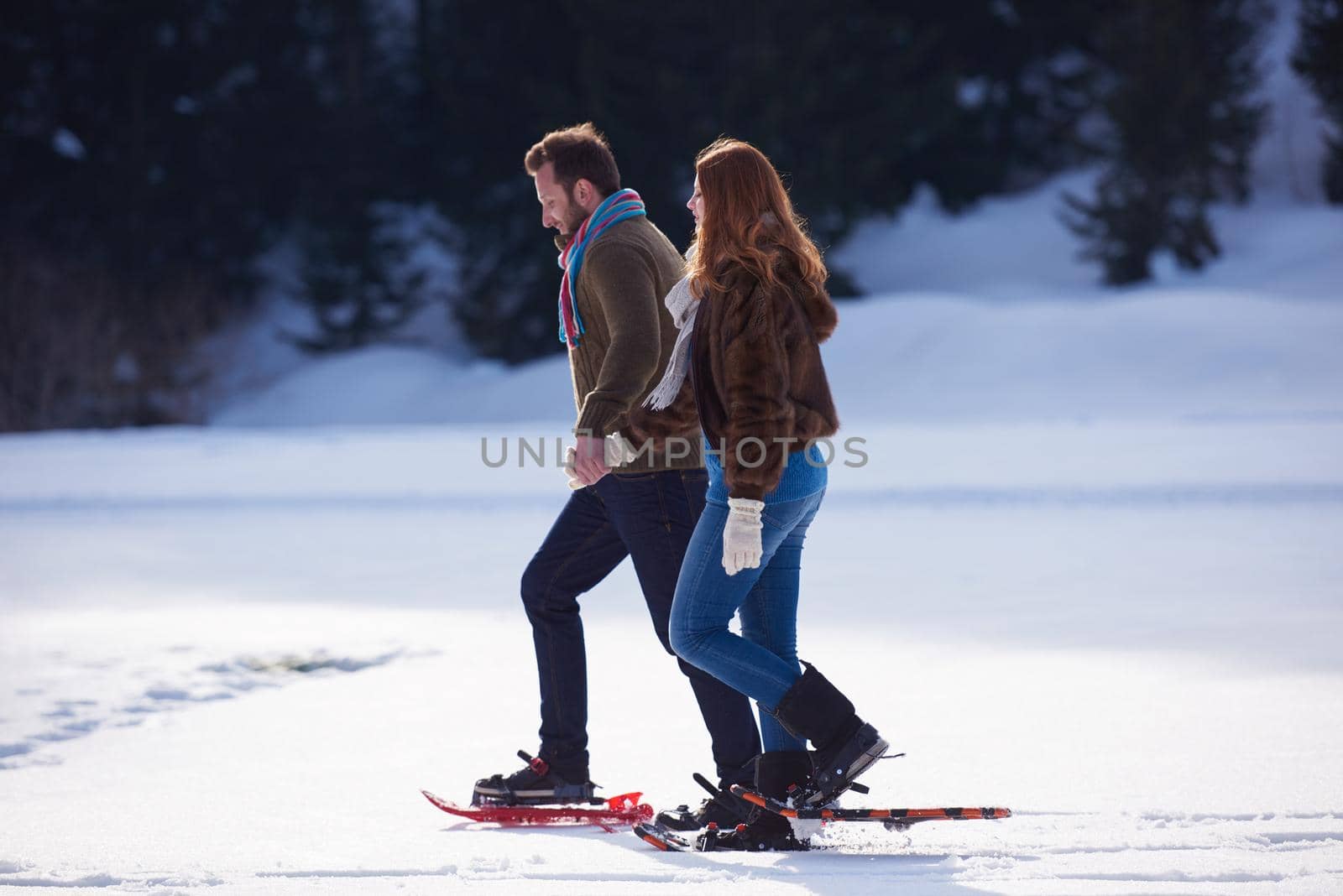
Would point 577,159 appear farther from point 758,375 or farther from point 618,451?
point 758,375

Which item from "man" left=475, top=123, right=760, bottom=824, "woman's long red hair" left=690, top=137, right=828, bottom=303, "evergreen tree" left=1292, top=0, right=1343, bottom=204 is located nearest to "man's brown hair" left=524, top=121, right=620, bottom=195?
"man" left=475, top=123, right=760, bottom=824

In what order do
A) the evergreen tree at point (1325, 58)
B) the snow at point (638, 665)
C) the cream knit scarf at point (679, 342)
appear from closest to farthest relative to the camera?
1. the snow at point (638, 665)
2. the cream knit scarf at point (679, 342)
3. the evergreen tree at point (1325, 58)

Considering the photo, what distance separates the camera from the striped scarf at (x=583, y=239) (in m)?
3.53

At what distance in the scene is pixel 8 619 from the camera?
6.76 metres

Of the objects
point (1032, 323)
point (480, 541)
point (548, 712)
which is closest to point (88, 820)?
point (548, 712)

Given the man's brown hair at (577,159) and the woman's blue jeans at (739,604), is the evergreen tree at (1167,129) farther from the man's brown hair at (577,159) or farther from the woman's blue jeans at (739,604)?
the woman's blue jeans at (739,604)

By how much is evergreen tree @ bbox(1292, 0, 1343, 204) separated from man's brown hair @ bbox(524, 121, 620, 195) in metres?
27.3

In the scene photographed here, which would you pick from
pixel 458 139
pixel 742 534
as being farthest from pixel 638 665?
pixel 458 139

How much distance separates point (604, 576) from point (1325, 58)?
27.9m

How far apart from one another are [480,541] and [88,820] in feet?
18.8

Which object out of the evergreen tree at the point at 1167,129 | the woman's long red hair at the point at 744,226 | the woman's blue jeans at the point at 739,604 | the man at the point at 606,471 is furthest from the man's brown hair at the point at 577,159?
the evergreen tree at the point at 1167,129

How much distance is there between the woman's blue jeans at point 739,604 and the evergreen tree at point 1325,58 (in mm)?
27698

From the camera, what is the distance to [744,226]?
3.04 meters

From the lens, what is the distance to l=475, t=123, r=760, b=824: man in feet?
11.1
